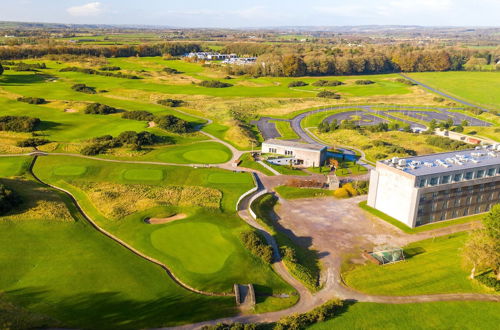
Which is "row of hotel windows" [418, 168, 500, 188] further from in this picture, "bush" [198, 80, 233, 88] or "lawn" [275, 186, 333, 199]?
"bush" [198, 80, 233, 88]

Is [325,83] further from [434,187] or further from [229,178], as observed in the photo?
[434,187]

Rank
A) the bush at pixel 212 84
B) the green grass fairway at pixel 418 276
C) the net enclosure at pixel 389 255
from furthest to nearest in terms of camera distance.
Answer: the bush at pixel 212 84, the net enclosure at pixel 389 255, the green grass fairway at pixel 418 276

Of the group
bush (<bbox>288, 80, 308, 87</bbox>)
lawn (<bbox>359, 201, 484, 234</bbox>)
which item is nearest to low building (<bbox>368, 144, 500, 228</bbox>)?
lawn (<bbox>359, 201, 484, 234</bbox>)

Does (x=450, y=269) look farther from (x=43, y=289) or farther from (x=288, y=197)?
(x=43, y=289)

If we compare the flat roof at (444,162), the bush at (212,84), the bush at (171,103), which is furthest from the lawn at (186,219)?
the bush at (212,84)

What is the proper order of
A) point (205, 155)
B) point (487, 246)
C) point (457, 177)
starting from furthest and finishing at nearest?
point (205, 155) → point (457, 177) → point (487, 246)

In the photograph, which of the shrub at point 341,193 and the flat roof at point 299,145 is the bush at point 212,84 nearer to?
the flat roof at point 299,145

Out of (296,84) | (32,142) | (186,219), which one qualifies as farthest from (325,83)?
(186,219)
